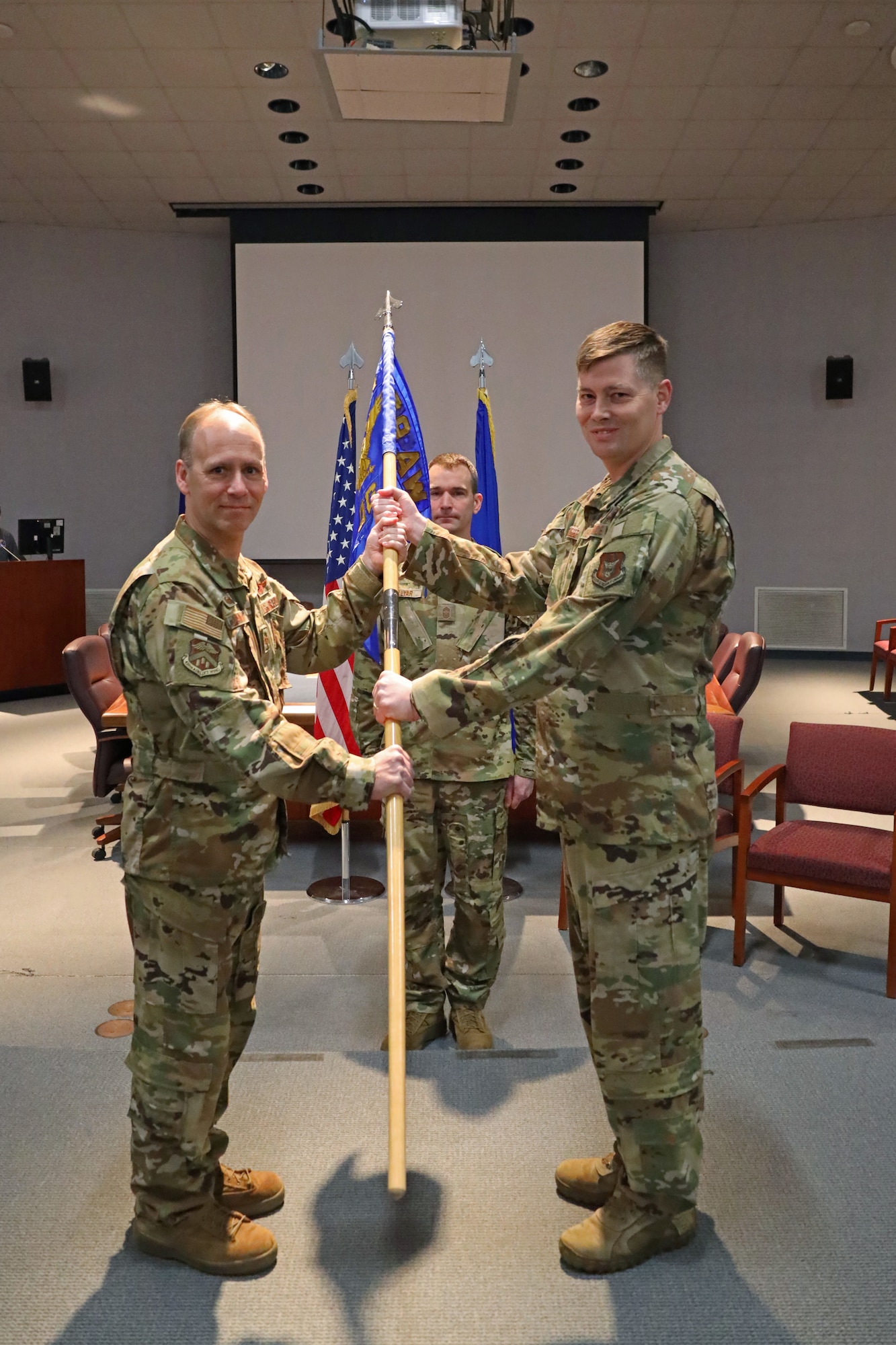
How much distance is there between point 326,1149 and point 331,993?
1.14 m

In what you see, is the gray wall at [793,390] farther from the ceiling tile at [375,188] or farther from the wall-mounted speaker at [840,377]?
the ceiling tile at [375,188]

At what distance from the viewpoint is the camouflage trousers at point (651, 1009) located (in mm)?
2082

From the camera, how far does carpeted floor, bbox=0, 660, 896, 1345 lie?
1945mm

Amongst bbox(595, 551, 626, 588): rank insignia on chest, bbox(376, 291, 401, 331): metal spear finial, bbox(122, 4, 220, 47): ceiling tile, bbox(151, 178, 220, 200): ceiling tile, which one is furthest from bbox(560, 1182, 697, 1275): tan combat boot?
bbox(151, 178, 220, 200): ceiling tile

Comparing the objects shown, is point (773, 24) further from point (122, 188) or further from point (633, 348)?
point (633, 348)

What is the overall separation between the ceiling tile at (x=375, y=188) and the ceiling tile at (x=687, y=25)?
313 cm

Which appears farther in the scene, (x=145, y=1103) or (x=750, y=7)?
(x=750, y=7)

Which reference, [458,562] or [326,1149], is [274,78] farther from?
[326,1149]

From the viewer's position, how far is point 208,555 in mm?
2086

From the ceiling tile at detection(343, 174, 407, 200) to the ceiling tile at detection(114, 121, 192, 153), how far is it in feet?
4.73

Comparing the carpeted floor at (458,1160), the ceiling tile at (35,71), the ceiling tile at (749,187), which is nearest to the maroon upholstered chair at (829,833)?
the carpeted floor at (458,1160)

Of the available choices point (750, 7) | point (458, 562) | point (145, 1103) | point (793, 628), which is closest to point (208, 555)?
point (458, 562)

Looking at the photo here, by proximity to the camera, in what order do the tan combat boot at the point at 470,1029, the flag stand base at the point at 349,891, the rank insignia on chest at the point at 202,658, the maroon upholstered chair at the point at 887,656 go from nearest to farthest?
the rank insignia on chest at the point at 202,658
the tan combat boot at the point at 470,1029
the flag stand base at the point at 349,891
the maroon upholstered chair at the point at 887,656

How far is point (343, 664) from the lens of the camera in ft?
13.9
